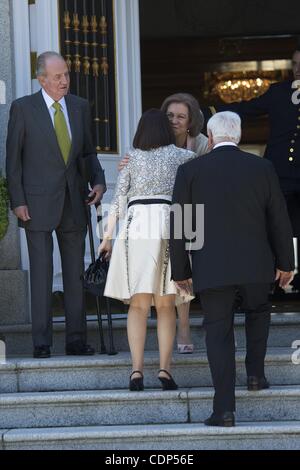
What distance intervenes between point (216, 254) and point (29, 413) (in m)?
1.37

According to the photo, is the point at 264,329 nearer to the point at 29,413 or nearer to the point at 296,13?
the point at 29,413

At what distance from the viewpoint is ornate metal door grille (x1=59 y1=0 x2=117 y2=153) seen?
812cm

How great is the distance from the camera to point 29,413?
641 cm

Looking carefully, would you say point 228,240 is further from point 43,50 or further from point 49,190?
point 43,50

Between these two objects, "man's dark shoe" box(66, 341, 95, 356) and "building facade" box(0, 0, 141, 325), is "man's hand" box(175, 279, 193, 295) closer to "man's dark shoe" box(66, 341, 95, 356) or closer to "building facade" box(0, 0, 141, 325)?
"man's dark shoe" box(66, 341, 95, 356)

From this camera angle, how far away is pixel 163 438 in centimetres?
601

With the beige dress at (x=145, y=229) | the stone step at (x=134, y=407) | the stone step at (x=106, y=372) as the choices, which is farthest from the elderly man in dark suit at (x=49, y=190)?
the beige dress at (x=145, y=229)

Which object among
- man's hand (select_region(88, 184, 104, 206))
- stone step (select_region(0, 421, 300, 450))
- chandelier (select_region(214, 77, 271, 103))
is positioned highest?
chandelier (select_region(214, 77, 271, 103))

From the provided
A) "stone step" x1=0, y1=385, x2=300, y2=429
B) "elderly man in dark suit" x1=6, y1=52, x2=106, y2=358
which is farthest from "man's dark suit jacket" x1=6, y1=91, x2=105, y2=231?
"stone step" x1=0, y1=385, x2=300, y2=429

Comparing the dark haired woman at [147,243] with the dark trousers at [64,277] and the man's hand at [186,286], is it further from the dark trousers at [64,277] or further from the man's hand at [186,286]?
the dark trousers at [64,277]

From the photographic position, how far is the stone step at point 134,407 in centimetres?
625

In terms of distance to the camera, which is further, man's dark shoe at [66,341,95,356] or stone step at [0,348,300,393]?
man's dark shoe at [66,341,95,356]

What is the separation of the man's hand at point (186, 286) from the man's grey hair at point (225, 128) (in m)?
0.70
